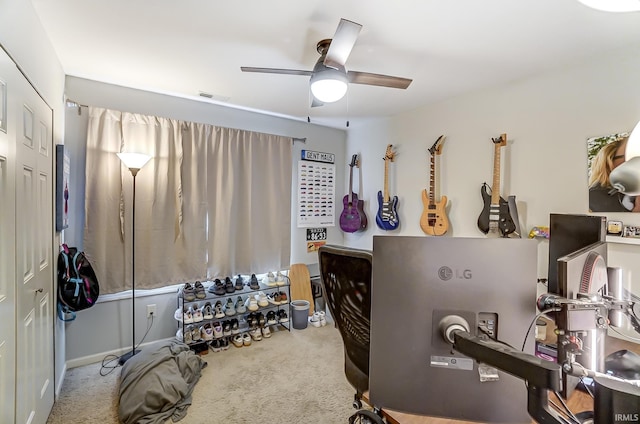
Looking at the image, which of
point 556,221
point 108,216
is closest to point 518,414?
point 556,221

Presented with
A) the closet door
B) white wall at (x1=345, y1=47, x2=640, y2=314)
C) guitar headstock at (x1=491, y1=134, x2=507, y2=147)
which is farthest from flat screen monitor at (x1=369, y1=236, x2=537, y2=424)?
guitar headstock at (x1=491, y1=134, x2=507, y2=147)

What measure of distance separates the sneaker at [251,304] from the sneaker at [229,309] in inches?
6.0

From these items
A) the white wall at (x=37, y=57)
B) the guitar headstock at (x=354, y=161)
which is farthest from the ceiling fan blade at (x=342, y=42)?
the guitar headstock at (x=354, y=161)

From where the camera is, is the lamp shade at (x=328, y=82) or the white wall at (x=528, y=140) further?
the white wall at (x=528, y=140)

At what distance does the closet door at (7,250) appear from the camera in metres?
1.17

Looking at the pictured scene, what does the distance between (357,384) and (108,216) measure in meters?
2.57

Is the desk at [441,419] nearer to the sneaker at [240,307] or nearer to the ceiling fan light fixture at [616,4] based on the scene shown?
the ceiling fan light fixture at [616,4]

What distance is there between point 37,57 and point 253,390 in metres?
2.60

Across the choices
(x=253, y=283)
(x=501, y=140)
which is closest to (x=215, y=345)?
(x=253, y=283)

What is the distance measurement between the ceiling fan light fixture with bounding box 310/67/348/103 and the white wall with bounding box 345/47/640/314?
101 cm

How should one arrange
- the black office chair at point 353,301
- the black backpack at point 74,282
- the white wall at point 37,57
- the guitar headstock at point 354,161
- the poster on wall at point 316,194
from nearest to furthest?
1. the black office chair at point 353,301
2. the white wall at point 37,57
3. the black backpack at point 74,282
4. the poster on wall at point 316,194
5. the guitar headstock at point 354,161

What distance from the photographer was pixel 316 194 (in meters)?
3.98

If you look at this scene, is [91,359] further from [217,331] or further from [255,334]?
[255,334]

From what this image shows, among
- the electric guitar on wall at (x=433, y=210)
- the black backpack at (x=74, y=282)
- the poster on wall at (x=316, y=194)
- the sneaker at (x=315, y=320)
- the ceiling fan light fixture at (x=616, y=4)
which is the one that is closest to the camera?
the ceiling fan light fixture at (x=616, y=4)
